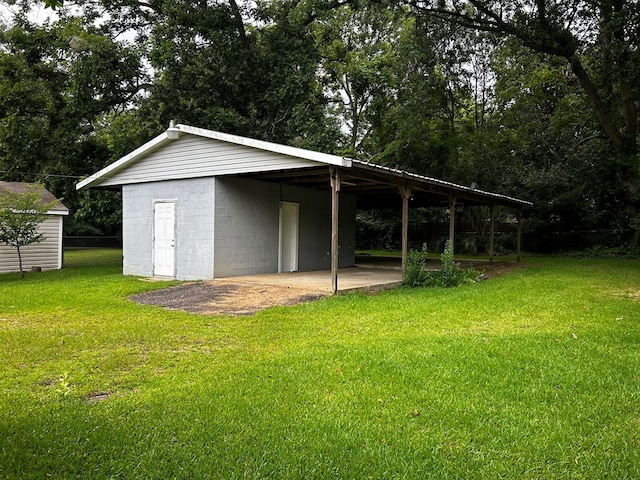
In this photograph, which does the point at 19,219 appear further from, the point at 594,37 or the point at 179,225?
the point at 594,37

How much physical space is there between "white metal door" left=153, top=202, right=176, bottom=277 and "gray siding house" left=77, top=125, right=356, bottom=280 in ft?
0.08

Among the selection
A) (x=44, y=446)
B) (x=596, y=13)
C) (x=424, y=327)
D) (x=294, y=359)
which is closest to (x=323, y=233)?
(x=424, y=327)

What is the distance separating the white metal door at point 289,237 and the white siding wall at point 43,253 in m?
6.83

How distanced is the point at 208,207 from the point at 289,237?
2946 mm

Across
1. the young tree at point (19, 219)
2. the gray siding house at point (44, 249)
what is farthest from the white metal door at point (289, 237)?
the gray siding house at point (44, 249)

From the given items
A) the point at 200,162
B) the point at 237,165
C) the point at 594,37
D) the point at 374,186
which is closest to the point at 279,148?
the point at 237,165

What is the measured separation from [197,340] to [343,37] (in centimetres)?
2406

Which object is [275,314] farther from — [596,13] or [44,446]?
[596,13]

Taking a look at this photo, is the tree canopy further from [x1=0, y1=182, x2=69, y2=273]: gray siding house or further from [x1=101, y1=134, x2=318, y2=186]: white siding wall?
[x1=101, y1=134, x2=318, y2=186]: white siding wall

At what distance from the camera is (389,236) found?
25.2m

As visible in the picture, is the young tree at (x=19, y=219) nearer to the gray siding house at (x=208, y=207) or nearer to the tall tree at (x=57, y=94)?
the gray siding house at (x=208, y=207)

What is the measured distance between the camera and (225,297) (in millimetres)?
8477

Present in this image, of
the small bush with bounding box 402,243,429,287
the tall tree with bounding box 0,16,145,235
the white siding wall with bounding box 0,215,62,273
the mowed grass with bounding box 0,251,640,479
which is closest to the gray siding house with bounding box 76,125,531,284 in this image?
the small bush with bounding box 402,243,429,287

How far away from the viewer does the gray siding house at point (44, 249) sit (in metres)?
13.8
